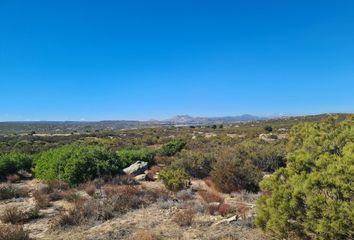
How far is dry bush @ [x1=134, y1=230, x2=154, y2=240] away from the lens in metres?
7.16

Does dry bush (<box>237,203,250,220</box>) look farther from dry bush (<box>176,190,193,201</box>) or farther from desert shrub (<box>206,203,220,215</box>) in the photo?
dry bush (<box>176,190,193,201</box>)

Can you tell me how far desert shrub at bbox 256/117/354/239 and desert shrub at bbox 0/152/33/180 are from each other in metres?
14.8

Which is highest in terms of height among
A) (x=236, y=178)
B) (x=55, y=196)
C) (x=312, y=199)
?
(x=312, y=199)

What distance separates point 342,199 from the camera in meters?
5.82

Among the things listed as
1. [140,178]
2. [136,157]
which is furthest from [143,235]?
[136,157]

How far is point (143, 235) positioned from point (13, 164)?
13608 mm

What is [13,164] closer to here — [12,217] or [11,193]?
[11,193]

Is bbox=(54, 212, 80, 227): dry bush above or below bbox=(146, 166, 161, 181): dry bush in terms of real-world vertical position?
above

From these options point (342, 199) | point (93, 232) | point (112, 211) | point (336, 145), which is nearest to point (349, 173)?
point (342, 199)

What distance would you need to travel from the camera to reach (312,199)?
5.97 metres

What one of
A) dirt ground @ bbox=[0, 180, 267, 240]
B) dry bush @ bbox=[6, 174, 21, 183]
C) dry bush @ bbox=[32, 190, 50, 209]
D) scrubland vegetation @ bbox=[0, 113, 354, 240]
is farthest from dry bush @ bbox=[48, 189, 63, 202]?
dry bush @ bbox=[6, 174, 21, 183]

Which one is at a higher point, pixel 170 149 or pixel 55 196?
pixel 170 149

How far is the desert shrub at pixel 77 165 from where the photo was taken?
47.6 ft

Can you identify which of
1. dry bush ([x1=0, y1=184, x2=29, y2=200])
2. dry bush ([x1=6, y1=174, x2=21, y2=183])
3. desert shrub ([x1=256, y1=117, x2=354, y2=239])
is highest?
desert shrub ([x1=256, y1=117, x2=354, y2=239])
